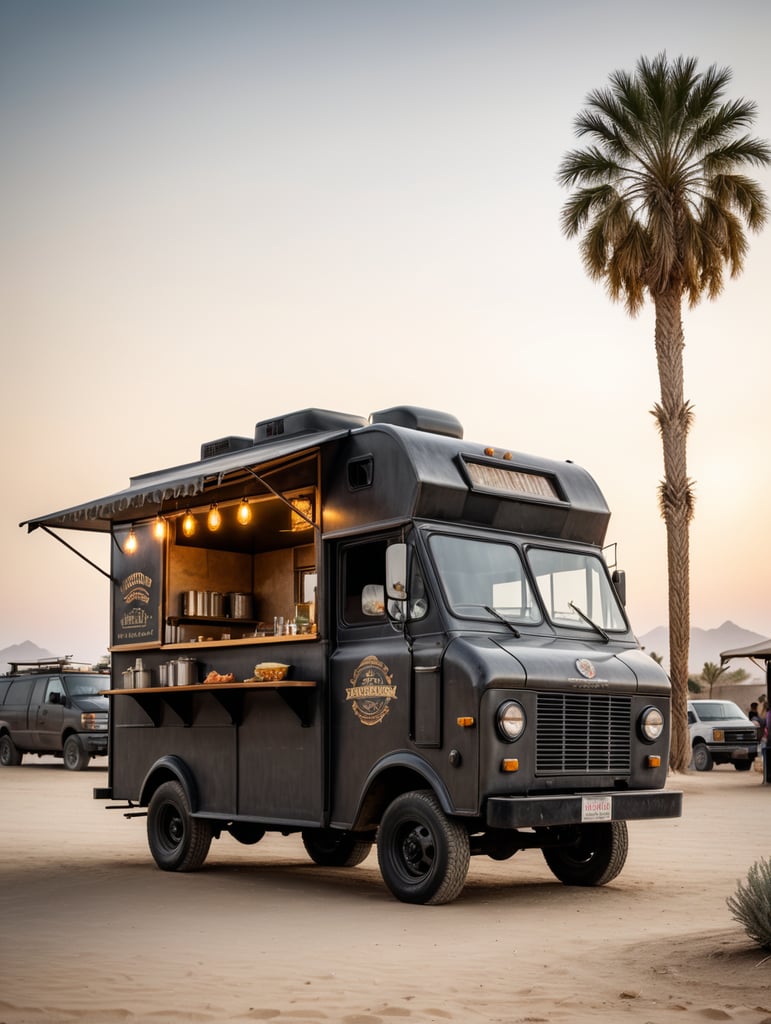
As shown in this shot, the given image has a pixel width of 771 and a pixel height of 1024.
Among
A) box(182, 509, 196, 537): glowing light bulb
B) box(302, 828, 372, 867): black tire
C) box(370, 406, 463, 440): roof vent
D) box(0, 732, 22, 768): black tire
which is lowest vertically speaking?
box(0, 732, 22, 768): black tire

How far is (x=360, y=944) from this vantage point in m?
8.56

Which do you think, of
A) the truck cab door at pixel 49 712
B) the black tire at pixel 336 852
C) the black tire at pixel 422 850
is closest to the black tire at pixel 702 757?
the truck cab door at pixel 49 712

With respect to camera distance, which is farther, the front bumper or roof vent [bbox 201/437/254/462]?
roof vent [bbox 201/437/254/462]

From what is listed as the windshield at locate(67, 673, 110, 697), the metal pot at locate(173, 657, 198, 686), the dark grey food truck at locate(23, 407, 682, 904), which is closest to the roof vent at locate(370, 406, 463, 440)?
the dark grey food truck at locate(23, 407, 682, 904)

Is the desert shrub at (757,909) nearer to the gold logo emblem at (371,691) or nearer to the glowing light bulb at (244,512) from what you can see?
the gold logo emblem at (371,691)

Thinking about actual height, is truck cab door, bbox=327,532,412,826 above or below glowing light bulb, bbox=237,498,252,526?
below

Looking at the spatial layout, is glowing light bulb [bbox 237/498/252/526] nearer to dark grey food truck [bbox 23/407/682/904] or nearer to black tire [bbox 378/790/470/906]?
dark grey food truck [bbox 23/407/682/904]

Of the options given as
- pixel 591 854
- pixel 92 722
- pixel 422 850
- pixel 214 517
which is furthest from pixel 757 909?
pixel 92 722

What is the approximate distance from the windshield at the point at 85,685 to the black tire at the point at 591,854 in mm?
19028

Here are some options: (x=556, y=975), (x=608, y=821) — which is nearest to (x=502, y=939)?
(x=556, y=975)

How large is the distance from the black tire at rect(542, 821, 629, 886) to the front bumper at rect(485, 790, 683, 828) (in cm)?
46

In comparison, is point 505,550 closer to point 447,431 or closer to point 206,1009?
point 447,431

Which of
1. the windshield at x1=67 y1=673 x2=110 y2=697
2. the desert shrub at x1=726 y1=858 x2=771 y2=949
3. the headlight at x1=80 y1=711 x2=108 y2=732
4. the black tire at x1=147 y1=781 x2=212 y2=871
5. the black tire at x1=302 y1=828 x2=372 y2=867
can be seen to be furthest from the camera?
the windshield at x1=67 y1=673 x2=110 y2=697

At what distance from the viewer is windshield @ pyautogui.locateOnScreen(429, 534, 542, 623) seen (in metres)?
10.6
